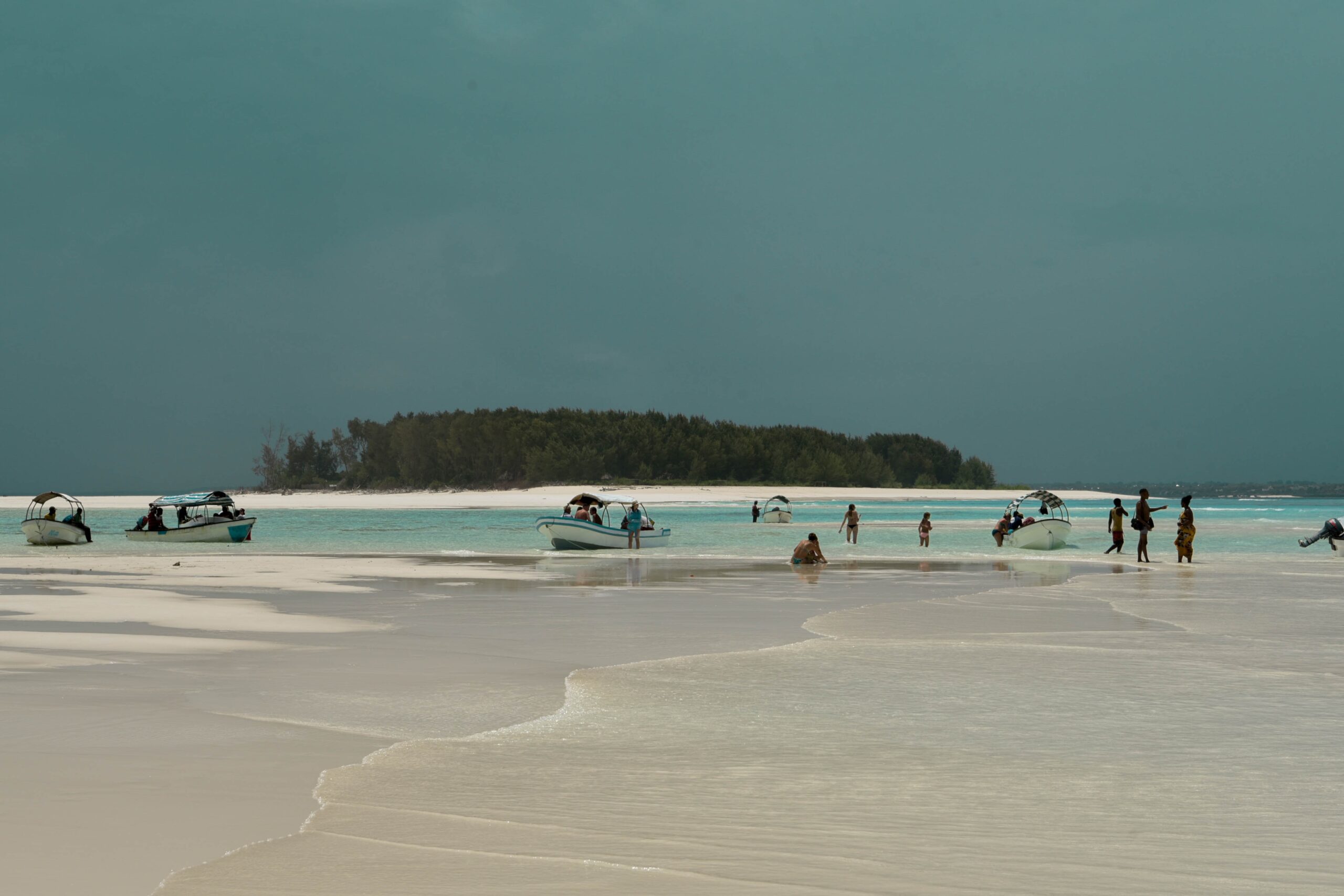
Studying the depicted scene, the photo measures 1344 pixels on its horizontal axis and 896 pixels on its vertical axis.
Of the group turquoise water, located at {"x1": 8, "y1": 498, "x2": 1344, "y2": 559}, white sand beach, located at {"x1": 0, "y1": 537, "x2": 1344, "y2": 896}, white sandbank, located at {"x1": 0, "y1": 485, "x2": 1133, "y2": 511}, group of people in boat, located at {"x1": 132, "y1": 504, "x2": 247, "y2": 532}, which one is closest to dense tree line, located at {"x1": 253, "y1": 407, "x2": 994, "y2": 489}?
white sandbank, located at {"x1": 0, "y1": 485, "x2": 1133, "y2": 511}

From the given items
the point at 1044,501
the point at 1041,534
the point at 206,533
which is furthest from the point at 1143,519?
the point at 206,533

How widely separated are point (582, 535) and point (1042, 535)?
53.4 ft

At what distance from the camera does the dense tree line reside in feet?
535

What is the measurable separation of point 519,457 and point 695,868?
158332 millimetres

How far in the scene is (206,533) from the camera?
1895 inches

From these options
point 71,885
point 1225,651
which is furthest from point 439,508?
point 71,885

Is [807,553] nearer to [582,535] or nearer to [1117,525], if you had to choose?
[582,535]

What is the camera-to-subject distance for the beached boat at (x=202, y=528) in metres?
48.1

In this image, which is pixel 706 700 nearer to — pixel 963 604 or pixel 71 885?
pixel 71 885

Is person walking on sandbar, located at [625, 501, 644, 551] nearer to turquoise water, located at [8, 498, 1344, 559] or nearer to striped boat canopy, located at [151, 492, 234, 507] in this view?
turquoise water, located at [8, 498, 1344, 559]

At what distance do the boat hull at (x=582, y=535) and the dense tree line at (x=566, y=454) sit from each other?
116m

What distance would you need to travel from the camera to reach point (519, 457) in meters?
163

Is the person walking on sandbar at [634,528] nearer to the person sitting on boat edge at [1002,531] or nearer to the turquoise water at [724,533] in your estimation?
the turquoise water at [724,533]

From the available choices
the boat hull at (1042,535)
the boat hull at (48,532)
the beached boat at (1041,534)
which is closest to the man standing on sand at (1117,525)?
the beached boat at (1041,534)
